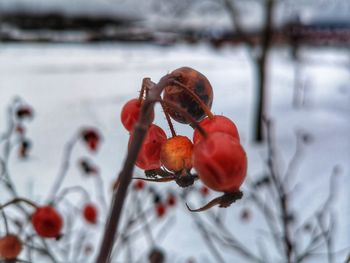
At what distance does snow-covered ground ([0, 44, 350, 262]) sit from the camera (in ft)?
9.11

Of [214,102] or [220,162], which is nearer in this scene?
[220,162]

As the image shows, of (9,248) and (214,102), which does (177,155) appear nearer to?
(9,248)

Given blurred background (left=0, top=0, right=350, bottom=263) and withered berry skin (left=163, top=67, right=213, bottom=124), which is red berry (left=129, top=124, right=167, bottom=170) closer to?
withered berry skin (left=163, top=67, right=213, bottom=124)

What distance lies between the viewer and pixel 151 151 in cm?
40

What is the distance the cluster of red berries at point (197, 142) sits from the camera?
0.31m

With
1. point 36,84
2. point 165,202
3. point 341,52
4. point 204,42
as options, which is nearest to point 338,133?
point 165,202

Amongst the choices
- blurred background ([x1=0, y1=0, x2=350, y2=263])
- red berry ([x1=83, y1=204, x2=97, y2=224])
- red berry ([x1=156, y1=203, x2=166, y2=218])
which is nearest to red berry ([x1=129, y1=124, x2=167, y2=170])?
blurred background ([x1=0, y1=0, x2=350, y2=263])

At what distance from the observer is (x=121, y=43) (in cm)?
1448

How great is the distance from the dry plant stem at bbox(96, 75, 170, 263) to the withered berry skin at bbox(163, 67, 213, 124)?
1.6 inches

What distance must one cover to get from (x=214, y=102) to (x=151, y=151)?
185 inches

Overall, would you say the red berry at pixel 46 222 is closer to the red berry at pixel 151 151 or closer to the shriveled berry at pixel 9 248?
the shriveled berry at pixel 9 248

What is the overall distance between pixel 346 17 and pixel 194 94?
9.53 meters

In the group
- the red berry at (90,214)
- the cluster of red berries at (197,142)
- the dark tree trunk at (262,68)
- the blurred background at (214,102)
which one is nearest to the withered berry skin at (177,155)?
the cluster of red berries at (197,142)

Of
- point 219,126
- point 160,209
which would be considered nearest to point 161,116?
point 219,126
